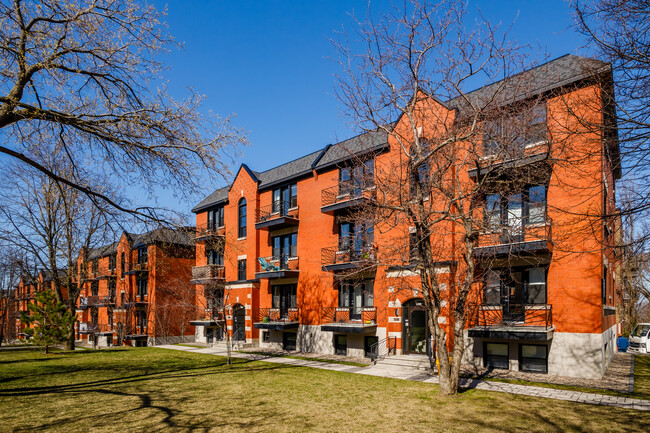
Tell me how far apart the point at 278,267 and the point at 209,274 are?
22.5 ft

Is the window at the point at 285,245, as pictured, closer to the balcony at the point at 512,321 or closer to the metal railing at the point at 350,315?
the metal railing at the point at 350,315

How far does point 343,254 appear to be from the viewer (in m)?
22.4

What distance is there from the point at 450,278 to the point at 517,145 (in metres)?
6.16

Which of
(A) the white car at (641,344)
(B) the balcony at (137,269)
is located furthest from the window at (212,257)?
(A) the white car at (641,344)

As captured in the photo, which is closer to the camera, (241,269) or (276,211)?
(276,211)

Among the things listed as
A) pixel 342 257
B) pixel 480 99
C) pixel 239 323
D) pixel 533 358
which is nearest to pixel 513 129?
pixel 480 99

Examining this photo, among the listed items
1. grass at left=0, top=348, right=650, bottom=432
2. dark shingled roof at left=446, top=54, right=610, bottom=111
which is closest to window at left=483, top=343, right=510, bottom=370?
grass at left=0, top=348, right=650, bottom=432

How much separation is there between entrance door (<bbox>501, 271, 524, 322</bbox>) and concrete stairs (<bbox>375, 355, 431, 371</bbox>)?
3715mm

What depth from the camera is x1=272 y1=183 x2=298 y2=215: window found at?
26.2 m

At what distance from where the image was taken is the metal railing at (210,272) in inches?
1181

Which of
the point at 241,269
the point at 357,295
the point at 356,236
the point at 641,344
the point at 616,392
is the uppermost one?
the point at 356,236

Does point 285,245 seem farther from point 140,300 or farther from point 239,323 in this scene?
point 140,300

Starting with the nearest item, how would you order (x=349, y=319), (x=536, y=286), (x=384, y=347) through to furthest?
(x=536, y=286), (x=384, y=347), (x=349, y=319)

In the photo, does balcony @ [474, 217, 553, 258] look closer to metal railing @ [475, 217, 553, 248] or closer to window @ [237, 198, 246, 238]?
metal railing @ [475, 217, 553, 248]
